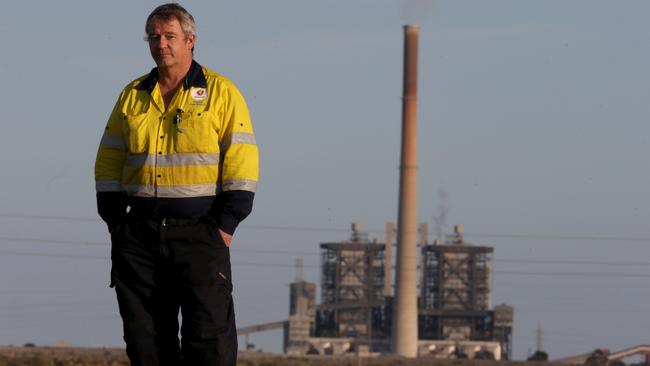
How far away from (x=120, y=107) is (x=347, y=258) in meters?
86.1

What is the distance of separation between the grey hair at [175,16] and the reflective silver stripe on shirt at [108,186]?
0.60m

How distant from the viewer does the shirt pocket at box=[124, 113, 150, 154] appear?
5.98 metres

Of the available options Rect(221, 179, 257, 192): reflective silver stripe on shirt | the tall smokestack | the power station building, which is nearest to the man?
Rect(221, 179, 257, 192): reflective silver stripe on shirt

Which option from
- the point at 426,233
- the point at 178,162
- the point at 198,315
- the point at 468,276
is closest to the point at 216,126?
the point at 178,162

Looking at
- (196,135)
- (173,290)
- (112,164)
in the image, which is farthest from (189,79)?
(173,290)

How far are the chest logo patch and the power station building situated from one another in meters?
83.6

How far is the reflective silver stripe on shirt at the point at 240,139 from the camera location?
19.3ft

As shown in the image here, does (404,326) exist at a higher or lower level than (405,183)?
lower

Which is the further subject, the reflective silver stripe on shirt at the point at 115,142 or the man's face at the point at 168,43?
the reflective silver stripe on shirt at the point at 115,142

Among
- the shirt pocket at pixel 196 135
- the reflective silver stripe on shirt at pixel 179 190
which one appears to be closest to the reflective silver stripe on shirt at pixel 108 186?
the reflective silver stripe on shirt at pixel 179 190

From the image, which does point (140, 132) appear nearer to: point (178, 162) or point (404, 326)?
point (178, 162)

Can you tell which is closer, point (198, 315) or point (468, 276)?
point (198, 315)

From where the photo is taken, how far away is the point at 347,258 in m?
92.1

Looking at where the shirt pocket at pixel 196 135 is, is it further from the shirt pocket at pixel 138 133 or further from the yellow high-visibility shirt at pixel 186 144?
the shirt pocket at pixel 138 133
